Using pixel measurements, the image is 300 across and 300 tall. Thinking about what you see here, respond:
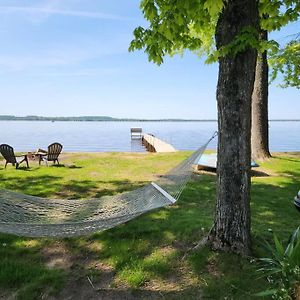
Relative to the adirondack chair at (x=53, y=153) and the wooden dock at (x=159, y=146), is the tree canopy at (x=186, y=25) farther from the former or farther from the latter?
the wooden dock at (x=159, y=146)

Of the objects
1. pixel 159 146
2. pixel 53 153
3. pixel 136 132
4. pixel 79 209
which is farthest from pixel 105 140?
pixel 79 209

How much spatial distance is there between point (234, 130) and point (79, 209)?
2.69 m

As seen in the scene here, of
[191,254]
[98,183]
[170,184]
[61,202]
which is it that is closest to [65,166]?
[98,183]

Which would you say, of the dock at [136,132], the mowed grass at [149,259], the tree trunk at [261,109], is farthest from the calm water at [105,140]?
the mowed grass at [149,259]

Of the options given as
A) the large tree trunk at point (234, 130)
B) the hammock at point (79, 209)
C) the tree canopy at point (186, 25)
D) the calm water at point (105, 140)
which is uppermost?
the tree canopy at point (186, 25)

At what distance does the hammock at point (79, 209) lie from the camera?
4.11 meters

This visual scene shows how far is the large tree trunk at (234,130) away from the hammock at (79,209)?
72 cm

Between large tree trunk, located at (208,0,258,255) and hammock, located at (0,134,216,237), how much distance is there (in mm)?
723

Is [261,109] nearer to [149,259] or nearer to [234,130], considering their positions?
[234,130]

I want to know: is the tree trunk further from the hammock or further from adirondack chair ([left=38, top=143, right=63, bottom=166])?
the hammock

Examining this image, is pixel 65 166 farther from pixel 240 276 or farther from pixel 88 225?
pixel 240 276

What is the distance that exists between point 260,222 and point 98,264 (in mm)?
2821

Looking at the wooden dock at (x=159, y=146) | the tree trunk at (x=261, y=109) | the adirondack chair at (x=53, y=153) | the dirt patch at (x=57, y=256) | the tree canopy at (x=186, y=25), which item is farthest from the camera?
the wooden dock at (x=159, y=146)

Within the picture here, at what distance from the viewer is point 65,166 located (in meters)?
12.0
